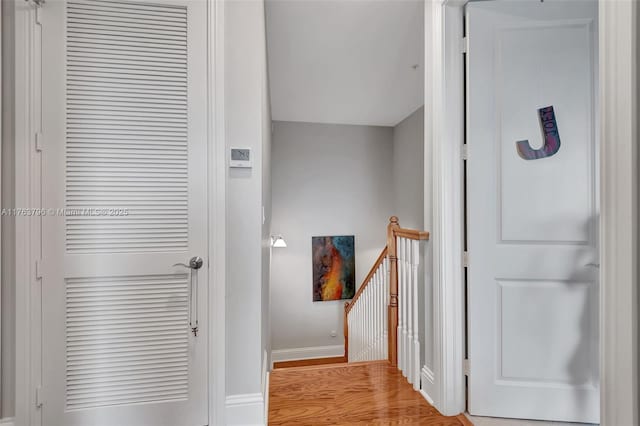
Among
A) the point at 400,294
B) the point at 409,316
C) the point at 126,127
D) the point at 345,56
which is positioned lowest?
the point at 409,316

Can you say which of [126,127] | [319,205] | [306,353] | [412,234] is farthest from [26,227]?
[306,353]

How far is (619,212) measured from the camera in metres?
0.86

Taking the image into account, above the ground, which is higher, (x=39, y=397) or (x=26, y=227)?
(x=26, y=227)

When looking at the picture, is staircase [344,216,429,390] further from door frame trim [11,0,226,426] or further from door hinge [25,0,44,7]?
door hinge [25,0,44,7]

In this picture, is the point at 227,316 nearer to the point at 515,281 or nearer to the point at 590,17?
the point at 515,281

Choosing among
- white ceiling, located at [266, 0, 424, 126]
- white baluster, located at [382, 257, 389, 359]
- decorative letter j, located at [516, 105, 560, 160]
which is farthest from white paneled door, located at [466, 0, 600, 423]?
white baluster, located at [382, 257, 389, 359]

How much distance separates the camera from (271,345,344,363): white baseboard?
15.1ft

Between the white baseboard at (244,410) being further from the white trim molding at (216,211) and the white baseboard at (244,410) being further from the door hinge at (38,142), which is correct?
the door hinge at (38,142)

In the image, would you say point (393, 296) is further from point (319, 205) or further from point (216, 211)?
point (319, 205)

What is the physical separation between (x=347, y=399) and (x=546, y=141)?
1851mm

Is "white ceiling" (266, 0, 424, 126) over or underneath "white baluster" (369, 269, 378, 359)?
over

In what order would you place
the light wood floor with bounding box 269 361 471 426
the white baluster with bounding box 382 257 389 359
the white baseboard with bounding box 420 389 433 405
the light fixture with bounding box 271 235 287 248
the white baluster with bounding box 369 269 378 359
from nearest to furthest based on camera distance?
the light wood floor with bounding box 269 361 471 426
the white baseboard with bounding box 420 389 433 405
the white baluster with bounding box 382 257 389 359
the white baluster with bounding box 369 269 378 359
the light fixture with bounding box 271 235 287 248

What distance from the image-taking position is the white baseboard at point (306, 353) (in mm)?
4590

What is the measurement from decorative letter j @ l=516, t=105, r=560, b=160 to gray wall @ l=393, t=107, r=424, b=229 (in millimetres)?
2454
